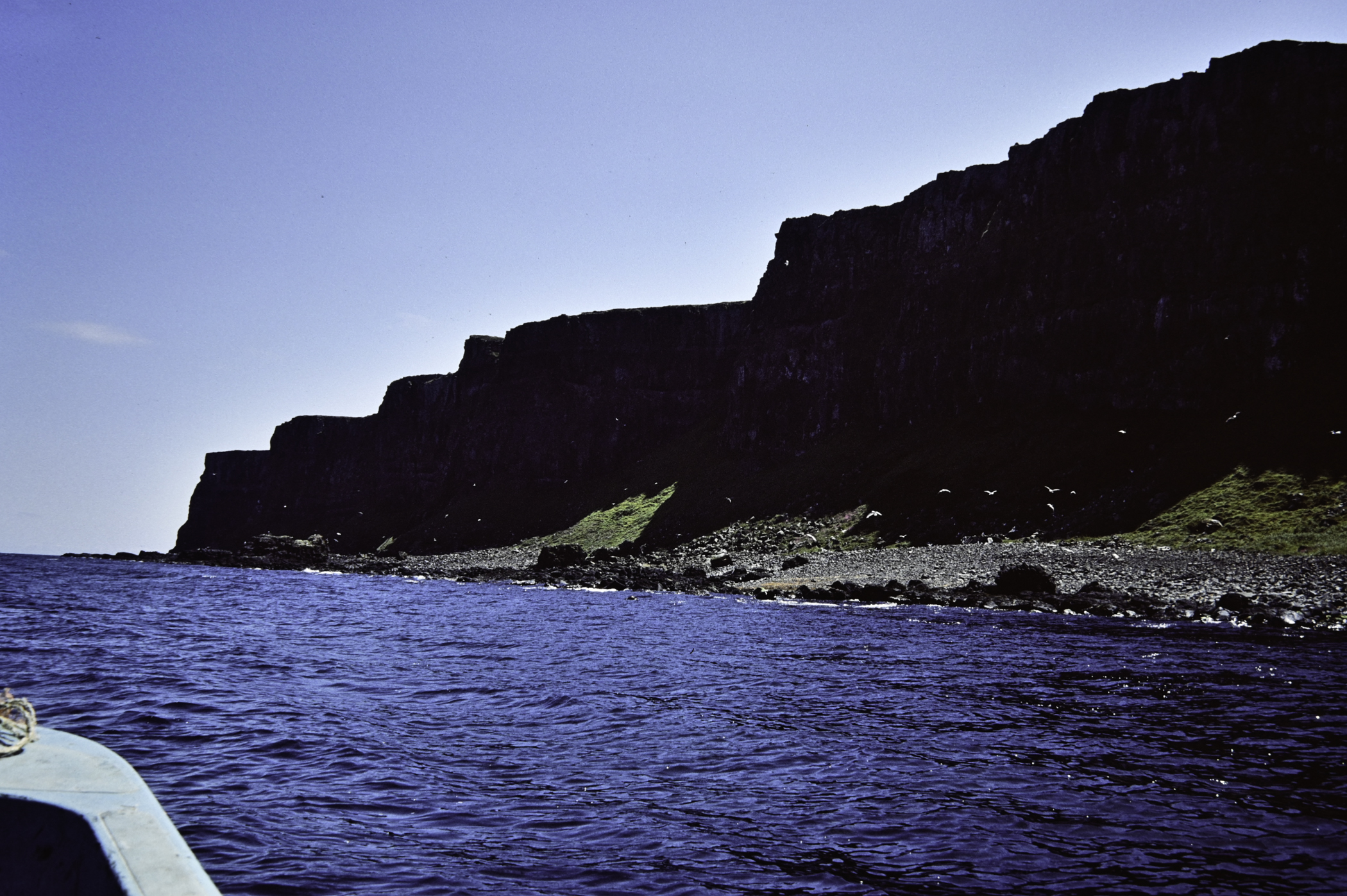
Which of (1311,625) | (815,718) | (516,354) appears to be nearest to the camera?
(815,718)

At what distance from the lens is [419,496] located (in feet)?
541

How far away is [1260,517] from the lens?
55.6 metres

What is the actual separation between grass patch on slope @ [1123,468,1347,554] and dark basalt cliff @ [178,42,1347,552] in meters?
2.23

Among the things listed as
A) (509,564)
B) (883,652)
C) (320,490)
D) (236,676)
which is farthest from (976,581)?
(320,490)

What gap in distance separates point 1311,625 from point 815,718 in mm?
24581

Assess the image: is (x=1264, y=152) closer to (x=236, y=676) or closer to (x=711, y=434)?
(x=711, y=434)

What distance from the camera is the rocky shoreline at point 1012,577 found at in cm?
3606

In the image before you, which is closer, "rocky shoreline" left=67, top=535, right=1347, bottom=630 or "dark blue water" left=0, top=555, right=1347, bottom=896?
"dark blue water" left=0, top=555, right=1347, bottom=896

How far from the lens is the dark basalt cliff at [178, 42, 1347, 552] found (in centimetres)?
7081

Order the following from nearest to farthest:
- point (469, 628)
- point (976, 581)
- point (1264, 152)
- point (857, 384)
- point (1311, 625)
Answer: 1. point (1311, 625)
2. point (469, 628)
3. point (976, 581)
4. point (1264, 152)
5. point (857, 384)

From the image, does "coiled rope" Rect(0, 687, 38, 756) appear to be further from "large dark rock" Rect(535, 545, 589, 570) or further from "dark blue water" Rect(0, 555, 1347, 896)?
"large dark rock" Rect(535, 545, 589, 570)

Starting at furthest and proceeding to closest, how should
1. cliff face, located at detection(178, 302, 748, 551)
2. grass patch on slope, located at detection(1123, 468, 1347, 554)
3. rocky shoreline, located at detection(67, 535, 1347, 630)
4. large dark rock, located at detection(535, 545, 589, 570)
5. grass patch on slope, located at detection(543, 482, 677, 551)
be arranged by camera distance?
cliff face, located at detection(178, 302, 748, 551) → grass patch on slope, located at detection(543, 482, 677, 551) → large dark rock, located at detection(535, 545, 589, 570) → grass patch on slope, located at detection(1123, 468, 1347, 554) → rocky shoreline, located at detection(67, 535, 1347, 630)

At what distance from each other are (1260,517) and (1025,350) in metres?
36.4

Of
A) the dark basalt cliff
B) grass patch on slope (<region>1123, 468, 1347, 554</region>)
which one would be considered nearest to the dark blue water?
grass patch on slope (<region>1123, 468, 1347, 554</region>)
